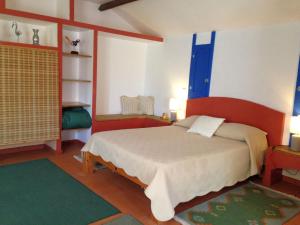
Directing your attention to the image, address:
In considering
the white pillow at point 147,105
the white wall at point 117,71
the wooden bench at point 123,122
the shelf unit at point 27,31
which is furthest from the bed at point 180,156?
the shelf unit at point 27,31

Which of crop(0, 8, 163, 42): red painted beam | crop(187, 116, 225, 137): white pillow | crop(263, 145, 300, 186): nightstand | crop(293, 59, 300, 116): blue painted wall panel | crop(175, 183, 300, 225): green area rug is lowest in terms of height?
crop(175, 183, 300, 225): green area rug

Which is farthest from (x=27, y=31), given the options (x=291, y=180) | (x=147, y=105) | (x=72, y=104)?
(x=291, y=180)

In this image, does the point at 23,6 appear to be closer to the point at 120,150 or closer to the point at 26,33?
the point at 26,33

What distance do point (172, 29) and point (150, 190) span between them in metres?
3.14

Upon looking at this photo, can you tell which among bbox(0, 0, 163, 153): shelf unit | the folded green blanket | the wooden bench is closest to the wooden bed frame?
the wooden bench

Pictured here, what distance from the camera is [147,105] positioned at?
5090 millimetres

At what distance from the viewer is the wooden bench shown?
438cm

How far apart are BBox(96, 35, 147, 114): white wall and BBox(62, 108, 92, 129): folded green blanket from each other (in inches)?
22.9

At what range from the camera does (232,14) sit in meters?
3.51

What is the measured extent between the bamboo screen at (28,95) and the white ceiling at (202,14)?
5.54 feet

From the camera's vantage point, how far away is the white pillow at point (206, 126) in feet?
11.5

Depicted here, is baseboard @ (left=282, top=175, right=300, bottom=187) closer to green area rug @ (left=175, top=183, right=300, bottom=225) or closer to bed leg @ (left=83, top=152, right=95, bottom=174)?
green area rug @ (left=175, top=183, right=300, bottom=225)

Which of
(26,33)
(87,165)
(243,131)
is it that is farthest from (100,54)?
(243,131)

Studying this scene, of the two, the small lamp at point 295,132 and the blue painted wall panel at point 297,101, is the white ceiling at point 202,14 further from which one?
the small lamp at point 295,132
